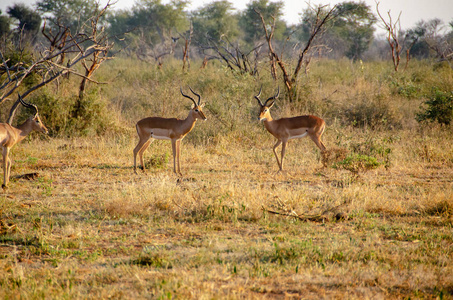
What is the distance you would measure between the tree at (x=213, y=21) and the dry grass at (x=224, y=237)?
23685 millimetres

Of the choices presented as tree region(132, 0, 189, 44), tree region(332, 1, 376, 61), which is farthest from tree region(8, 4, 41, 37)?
tree region(332, 1, 376, 61)

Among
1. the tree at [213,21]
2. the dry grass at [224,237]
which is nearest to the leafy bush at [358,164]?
the dry grass at [224,237]

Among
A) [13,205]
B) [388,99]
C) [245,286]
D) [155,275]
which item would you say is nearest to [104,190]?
[13,205]

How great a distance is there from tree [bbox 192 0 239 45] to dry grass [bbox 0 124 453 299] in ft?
77.7

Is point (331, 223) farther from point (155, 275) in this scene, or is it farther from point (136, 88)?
point (136, 88)

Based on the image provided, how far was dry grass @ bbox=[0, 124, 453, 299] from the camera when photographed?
3.38 meters

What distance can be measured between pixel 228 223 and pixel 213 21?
29660mm

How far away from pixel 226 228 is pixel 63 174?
13.1 feet

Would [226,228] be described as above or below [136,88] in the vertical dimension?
below

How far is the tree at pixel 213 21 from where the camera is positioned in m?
30.3

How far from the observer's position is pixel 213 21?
32.9 meters

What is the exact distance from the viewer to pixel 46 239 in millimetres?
4320

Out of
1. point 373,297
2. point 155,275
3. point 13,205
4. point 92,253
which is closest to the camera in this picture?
point 373,297

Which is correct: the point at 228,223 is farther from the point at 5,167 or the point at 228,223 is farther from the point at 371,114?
the point at 371,114
